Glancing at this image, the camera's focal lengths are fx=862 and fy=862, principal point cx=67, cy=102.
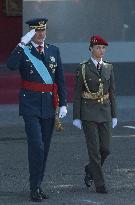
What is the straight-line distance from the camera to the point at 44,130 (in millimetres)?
9422

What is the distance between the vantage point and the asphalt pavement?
961 cm

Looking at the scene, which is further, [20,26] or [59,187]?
[20,26]

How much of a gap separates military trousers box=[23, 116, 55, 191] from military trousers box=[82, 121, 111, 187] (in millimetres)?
495

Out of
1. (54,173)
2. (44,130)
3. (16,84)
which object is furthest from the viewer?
(16,84)

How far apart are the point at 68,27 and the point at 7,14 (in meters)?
3.75

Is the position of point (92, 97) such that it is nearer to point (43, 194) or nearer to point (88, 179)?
point (88, 179)

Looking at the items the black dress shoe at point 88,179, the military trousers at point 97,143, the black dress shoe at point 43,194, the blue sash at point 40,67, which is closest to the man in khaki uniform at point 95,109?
the military trousers at point 97,143

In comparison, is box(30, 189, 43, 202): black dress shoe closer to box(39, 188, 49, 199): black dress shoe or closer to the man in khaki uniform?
box(39, 188, 49, 199): black dress shoe

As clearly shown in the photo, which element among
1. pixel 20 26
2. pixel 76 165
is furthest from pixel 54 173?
pixel 20 26

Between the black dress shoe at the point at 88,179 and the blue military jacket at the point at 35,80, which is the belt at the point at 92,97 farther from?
the black dress shoe at the point at 88,179

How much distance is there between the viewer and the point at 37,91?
9.41 metres

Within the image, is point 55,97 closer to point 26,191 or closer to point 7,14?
point 26,191

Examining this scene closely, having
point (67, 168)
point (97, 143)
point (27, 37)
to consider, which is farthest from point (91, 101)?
point (67, 168)

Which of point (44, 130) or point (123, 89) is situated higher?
point (44, 130)
